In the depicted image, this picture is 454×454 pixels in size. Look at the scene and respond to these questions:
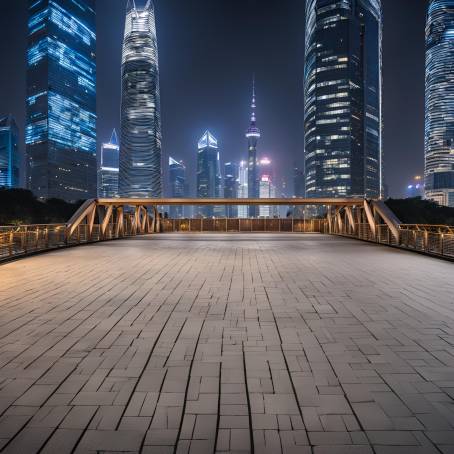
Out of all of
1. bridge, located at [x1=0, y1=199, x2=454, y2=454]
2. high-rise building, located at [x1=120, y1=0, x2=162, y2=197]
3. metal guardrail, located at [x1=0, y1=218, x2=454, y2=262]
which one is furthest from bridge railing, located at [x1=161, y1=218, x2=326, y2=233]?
high-rise building, located at [x1=120, y1=0, x2=162, y2=197]

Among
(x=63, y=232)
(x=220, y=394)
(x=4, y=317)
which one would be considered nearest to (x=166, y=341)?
(x=220, y=394)

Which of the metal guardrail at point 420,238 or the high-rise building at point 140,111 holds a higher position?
the high-rise building at point 140,111

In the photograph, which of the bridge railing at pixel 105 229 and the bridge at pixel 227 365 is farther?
the bridge railing at pixel 105 229

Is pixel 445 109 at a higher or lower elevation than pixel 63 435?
higher

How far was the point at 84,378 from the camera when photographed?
310cm

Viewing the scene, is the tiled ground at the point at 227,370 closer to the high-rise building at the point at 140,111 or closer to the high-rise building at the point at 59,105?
the high-rise building at the point at 140,111

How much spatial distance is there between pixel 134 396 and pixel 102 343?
1.39m

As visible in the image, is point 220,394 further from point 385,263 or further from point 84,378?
point 385,263

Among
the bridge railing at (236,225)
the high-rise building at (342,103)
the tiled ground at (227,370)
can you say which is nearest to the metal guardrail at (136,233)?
the bridge railing at (236,225)

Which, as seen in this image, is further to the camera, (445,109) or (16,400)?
(445,109)

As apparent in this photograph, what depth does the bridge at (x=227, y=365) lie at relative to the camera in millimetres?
2299

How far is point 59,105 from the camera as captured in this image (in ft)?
557

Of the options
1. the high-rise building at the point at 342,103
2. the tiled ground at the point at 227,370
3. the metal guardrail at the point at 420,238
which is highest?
the high-rise building at the point at 342,103

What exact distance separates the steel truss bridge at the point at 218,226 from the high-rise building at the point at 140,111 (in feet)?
463
